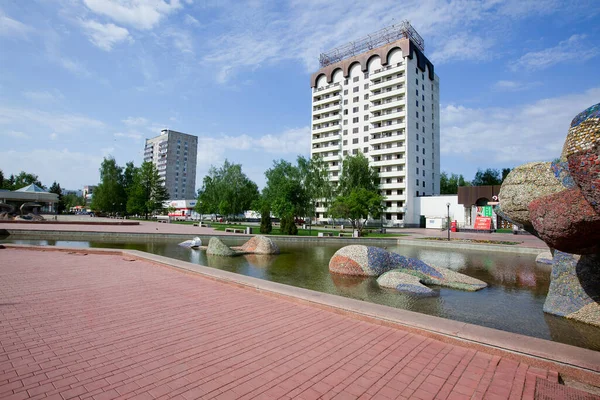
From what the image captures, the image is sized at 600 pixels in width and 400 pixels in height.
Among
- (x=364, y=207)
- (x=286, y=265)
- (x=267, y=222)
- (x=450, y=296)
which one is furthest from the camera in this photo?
(x=364, y=207)

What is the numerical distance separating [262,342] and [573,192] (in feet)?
16.4

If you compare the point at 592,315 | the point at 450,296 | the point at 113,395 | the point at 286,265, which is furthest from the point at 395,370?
the point at 286,265

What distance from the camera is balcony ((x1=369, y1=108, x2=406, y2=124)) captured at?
200ft

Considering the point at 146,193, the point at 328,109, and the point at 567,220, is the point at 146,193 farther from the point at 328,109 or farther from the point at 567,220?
the point at 567,220

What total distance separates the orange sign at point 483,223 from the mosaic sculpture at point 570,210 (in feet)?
124

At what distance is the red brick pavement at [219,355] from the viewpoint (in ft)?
11.4

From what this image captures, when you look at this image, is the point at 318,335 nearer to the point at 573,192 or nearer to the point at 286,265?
the point at 573,192

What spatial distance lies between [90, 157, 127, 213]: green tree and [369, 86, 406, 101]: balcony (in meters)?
54.4

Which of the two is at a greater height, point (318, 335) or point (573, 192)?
point (573, 192)

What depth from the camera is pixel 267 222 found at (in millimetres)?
32969

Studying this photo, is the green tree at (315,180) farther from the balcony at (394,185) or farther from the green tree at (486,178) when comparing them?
the green tree at (486,178)

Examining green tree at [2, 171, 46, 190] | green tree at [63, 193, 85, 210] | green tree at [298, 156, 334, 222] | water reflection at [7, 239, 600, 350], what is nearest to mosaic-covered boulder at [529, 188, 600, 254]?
water reflection at [7, 239, 600, 350]

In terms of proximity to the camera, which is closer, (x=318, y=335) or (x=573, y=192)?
(x=573, y=192)

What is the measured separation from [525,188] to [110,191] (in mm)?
71366
